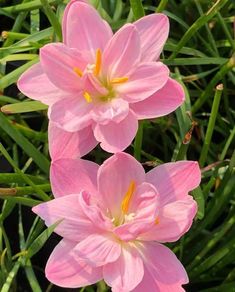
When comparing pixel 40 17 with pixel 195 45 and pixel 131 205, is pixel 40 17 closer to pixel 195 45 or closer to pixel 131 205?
pixel 195 45

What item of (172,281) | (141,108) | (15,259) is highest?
(141,108)

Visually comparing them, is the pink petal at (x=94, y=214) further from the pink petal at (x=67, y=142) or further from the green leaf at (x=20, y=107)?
the green leaf at (x=20, y=107)

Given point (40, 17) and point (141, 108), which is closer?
point (141, 108)

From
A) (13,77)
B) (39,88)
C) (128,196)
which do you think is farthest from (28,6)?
(128,196)

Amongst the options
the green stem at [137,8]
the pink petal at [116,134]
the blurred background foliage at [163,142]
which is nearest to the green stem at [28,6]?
the blurred background foliage at [163,142]

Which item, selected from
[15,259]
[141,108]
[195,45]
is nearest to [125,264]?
[141,108]

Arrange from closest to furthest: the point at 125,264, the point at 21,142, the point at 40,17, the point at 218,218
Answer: the point at 125,264 < the point at 21,142 < the point at 218,218 < the point at 40,17
